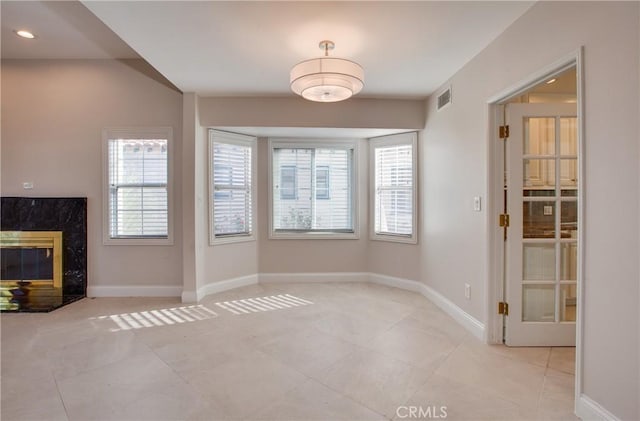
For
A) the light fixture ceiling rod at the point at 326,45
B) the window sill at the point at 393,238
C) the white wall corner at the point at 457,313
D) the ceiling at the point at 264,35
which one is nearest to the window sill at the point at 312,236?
the window sill at the point at 393,238

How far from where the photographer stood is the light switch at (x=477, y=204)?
9.04 ft

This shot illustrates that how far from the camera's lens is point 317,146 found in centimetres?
464

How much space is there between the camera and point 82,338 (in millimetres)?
2795

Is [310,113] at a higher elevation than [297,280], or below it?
higher

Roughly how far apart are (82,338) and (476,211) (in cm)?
378

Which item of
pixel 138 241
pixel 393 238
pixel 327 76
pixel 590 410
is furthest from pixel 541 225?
pixel 138 241

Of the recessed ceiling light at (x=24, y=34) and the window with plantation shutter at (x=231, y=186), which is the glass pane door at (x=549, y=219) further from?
the recessed ceiling light at (x=24, y=34)

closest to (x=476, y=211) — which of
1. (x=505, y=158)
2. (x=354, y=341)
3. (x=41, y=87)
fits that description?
(x=505, y=158)

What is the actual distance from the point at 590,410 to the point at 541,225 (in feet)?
4.49

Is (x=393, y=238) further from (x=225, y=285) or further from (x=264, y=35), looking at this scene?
(x=264, y=35)

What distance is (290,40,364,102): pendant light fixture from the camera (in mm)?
2309

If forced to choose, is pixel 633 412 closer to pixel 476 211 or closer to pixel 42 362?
pixel 476 211

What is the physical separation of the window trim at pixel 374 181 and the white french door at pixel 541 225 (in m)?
1.58

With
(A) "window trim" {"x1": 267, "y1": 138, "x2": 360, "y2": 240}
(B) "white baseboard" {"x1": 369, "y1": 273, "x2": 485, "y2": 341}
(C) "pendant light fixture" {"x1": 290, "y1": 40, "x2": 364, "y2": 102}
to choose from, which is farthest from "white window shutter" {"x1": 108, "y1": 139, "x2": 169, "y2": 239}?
(B) "white baseboard" {"x1": 369, "y1": 273, "x2": 485, "y2": 341}
